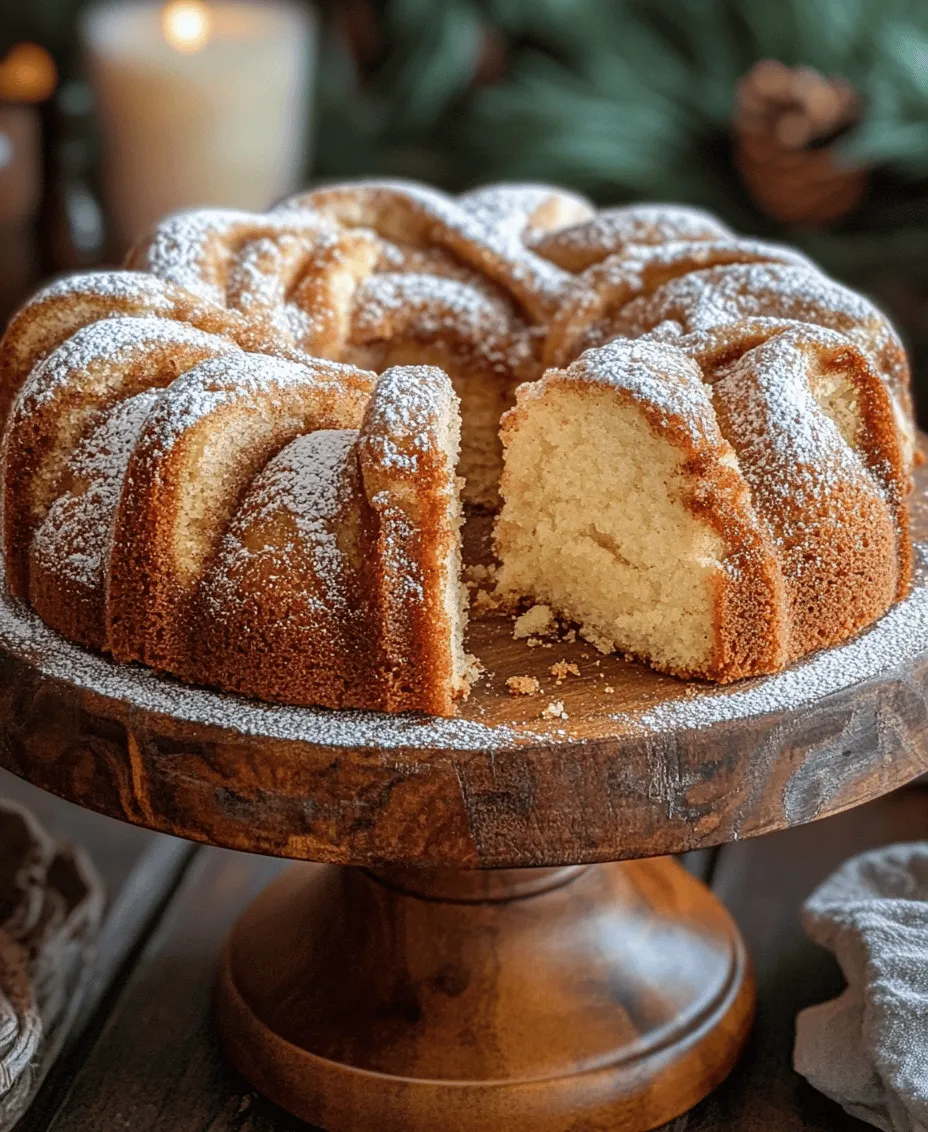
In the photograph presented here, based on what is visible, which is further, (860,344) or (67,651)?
(860,344)

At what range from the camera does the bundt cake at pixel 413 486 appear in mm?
1488

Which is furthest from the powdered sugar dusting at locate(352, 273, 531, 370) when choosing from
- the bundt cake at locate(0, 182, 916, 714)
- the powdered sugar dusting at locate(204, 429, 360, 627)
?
the powdered sugar dusting at locate(204, 429, 360, 627)

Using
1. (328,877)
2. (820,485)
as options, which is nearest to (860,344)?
(820,485)

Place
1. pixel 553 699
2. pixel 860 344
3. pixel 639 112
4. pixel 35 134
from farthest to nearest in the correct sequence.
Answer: pixel 35 134 → pixel 639 112 → pixel 860 344 → pixel 553 699

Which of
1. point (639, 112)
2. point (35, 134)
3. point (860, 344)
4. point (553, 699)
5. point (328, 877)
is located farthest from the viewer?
point (35, 134)

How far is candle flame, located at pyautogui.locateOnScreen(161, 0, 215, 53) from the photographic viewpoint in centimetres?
316

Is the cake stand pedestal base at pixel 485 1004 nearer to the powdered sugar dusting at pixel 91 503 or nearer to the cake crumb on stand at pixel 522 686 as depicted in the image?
the cake crumb on stand at pixel 522 686

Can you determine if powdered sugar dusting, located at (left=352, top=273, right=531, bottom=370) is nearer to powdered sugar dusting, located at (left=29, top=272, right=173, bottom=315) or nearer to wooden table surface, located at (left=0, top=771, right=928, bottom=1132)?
powdered sugar dusting, located at (left=29, top=272, right=173, bottom=315)

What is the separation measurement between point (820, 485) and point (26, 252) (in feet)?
7.71

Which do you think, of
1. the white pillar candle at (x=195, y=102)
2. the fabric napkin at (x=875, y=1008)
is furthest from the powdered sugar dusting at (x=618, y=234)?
the white pillar candle at (x=195, y=102)

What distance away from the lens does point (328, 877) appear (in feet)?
6.39

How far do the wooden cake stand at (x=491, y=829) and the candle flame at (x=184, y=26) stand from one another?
188 centimetres

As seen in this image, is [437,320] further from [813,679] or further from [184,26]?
[184,26]

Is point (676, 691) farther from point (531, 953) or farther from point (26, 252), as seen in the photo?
point (26, 252)
